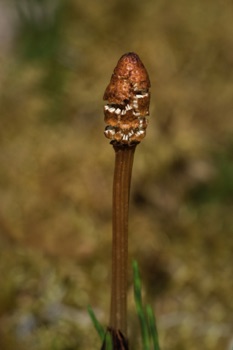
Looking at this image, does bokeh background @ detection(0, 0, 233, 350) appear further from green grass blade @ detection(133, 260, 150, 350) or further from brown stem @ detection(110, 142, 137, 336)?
brown stem @ detection(110, 142, 137, 336)

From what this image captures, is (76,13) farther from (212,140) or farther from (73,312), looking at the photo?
(73,312)

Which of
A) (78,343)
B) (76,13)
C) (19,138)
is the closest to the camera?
(78,343)

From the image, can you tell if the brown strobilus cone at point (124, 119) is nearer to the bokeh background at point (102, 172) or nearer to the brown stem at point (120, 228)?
the brown stem at point (120, 228)

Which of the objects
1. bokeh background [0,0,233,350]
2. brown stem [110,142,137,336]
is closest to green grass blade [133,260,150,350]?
brown stem [110,142,137,336]

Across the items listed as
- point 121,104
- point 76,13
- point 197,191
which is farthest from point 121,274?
point 76,13

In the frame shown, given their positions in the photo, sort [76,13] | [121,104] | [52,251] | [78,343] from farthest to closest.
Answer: [76,13] < [52,251] < [78,343] < [121,104]

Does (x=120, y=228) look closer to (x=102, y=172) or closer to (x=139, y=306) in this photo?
(x=139, y=306)

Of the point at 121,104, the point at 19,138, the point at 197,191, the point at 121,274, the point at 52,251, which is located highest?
the point at 19,138
